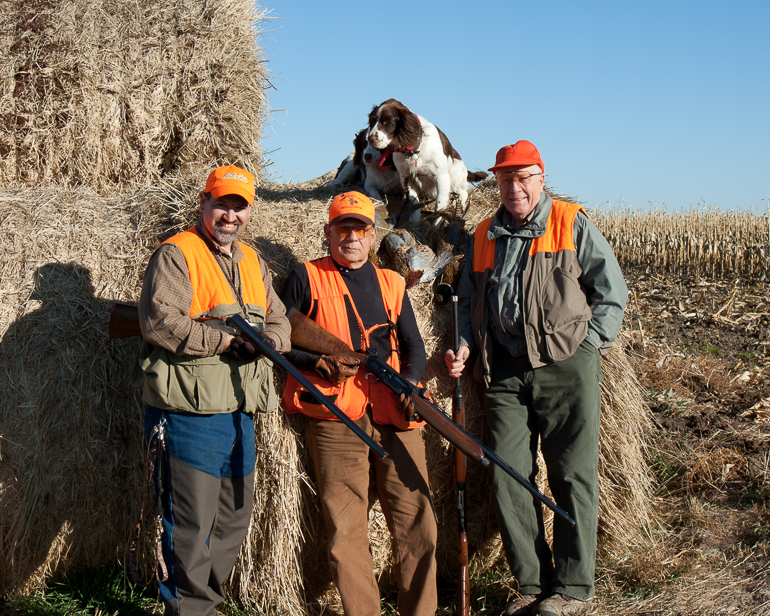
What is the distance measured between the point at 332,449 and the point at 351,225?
1304 mm

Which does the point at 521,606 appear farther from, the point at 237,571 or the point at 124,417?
the point at 124,417

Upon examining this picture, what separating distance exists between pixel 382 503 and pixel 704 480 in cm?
314

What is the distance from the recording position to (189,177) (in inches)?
182

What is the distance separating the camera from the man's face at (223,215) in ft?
10.8

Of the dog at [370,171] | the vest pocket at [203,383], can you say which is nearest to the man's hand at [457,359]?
the vest pocket at [203,383]

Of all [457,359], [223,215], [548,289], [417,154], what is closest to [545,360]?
[548,289]

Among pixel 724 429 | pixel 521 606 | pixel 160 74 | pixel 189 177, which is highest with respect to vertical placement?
pixel 160 74

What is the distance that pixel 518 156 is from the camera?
12.0ft

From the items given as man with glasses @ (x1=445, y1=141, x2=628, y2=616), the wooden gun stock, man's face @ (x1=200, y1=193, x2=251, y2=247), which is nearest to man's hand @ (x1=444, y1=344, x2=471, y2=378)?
man with glasses @ (x1=445, y1=141, x2=628, y2=616)

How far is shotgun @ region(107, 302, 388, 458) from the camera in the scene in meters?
3.09

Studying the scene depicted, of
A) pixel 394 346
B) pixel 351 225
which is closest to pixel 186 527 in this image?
pixel 394 346

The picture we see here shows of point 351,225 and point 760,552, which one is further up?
point 351,225

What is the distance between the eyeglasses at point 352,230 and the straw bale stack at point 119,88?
203 centimetres

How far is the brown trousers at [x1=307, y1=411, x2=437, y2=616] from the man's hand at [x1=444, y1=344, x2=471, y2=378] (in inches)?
19.9
